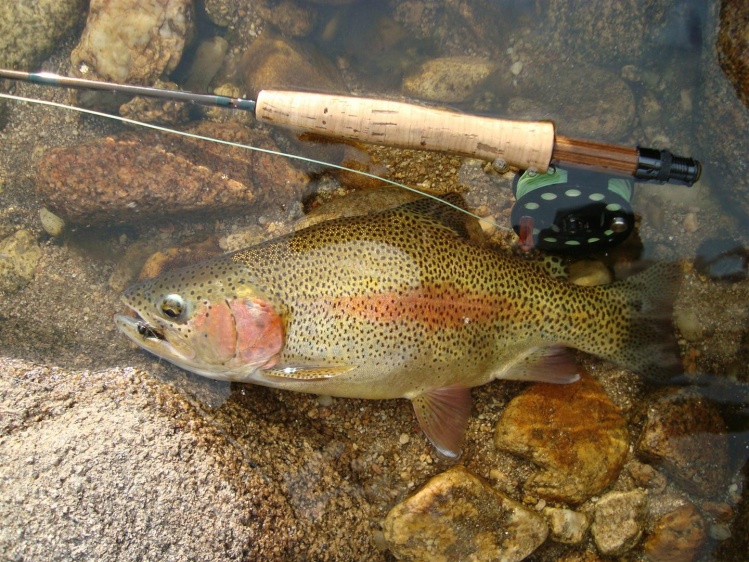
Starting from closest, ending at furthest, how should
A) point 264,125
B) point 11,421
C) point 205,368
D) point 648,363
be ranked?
1. point 11,421
2. point 205,368
3. point 648,363
4. point 264,125

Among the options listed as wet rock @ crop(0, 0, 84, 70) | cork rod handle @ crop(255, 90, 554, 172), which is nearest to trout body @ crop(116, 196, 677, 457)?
cork rod handle @ crop(255, 90, 554, 172)

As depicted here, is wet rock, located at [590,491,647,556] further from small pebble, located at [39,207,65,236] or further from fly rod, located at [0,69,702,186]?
small pebble, located at [39,207,65,236]

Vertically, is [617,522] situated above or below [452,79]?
below

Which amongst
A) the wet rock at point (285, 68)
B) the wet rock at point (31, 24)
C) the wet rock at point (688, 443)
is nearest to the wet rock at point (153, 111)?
the wet rock at point (285, 68)

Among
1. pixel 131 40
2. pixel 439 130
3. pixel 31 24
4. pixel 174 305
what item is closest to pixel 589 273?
pixel 439 130

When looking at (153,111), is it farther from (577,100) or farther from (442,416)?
(577,100)

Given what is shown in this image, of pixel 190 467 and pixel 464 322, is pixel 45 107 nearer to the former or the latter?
pixel 190 467

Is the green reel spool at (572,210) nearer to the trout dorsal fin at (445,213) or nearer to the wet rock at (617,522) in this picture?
the trout dorsal fin at (445,213)

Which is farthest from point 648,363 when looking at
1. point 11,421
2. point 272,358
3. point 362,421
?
point 11,421
